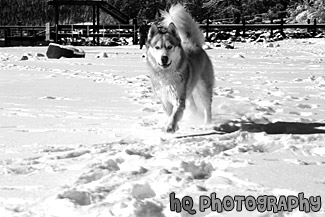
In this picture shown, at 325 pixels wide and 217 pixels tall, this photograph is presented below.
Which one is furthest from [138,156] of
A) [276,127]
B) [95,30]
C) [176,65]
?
[95,30]

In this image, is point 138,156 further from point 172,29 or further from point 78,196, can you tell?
point 172,29

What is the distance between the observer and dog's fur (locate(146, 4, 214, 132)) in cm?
540

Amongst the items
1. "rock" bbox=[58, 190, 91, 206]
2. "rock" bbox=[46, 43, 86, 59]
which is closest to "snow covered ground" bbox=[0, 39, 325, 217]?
"rock" bbox=[58, 190, 91, 206]

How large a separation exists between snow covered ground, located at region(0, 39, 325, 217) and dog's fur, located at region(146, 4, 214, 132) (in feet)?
0.95

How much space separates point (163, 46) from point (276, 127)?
4.96 ft

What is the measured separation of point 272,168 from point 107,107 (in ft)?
12.2

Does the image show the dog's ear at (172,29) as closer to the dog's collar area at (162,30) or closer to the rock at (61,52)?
the dog's collar area at (162,30)

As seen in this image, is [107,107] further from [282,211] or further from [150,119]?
[282,211]

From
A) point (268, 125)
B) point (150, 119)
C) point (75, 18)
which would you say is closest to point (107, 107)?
point (150, 119)

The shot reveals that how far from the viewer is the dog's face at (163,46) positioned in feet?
17.5

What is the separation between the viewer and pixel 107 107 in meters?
Answer: 6.95

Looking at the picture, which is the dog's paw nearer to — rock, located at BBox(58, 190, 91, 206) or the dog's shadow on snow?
the dog's shadow on snow

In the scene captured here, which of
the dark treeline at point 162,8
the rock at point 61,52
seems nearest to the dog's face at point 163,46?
the rock at point 61,52

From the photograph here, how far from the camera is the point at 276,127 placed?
546 cm
